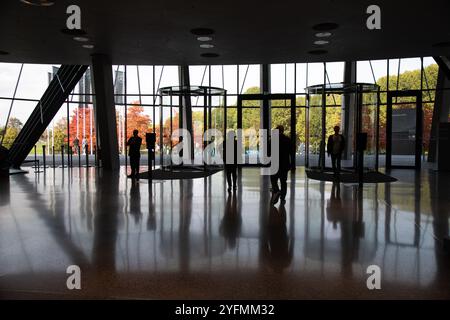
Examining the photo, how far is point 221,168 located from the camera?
762 inches

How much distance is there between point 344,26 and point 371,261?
8.80 m

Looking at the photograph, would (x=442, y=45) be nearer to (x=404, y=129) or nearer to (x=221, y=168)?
(x=404, y=129)

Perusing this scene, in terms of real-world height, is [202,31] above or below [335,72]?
below

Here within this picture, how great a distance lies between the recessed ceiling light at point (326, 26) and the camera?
11.4 m

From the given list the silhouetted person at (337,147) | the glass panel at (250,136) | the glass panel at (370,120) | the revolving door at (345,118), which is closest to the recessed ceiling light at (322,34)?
the silhouetted person at (337,147)

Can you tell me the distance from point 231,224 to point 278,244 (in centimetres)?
140

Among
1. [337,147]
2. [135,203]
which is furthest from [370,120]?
[135,203]

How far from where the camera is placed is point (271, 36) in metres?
13.0

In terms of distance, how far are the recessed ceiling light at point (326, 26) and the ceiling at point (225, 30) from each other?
7.8 inches

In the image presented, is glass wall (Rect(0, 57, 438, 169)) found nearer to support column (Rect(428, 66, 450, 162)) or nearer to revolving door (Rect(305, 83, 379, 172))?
support column (Rect(428, 66, 450, 162))

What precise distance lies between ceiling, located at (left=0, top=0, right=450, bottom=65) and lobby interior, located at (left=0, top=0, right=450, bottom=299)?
80 millimetres

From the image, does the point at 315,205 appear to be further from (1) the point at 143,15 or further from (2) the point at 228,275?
(1) the point at 143,15

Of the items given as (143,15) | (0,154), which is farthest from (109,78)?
(143,15)

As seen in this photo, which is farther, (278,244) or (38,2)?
(38,2)
